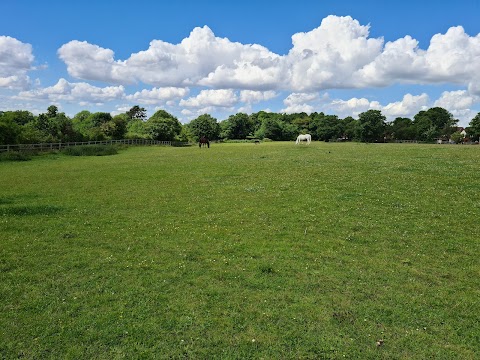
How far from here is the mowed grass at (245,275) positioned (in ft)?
25.1

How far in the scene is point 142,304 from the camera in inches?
359

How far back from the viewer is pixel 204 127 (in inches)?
6501

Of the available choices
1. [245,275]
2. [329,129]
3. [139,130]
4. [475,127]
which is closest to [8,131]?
[245,275]

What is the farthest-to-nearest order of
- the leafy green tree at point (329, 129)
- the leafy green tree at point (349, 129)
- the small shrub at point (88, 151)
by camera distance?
the leafy green tree at point (329, 129)
the leafy green tree at point (349, 129)
the small shrub at point (88, 151)

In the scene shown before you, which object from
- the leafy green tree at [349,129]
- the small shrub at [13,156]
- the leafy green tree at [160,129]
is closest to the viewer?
the small shrub at [13,156]

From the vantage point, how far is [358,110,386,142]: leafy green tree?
13975cm

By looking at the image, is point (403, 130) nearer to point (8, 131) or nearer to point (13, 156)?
point (8, 131)

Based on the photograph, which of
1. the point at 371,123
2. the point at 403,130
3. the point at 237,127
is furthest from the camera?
the point at 237,127

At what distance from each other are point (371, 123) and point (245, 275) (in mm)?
142516

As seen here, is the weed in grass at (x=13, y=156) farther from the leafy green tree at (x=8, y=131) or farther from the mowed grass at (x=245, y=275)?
the mowed grass at (x=245, y=275)

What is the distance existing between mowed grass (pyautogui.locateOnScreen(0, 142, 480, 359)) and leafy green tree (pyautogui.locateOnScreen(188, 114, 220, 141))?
145189 mm

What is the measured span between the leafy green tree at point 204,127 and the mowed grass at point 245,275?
14519 cm

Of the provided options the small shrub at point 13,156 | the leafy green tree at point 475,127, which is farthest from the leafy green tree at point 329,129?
the small shrub at point 13,156

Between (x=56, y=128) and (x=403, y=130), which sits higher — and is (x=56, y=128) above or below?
below
